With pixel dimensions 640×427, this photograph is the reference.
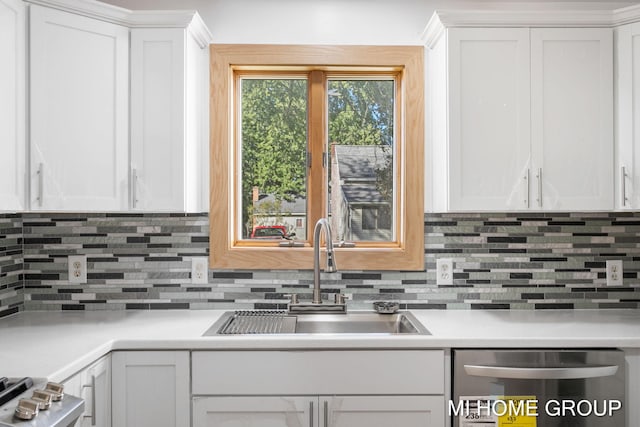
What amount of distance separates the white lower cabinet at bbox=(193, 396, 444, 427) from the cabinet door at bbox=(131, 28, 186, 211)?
0.82 metres

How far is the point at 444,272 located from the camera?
2436mm

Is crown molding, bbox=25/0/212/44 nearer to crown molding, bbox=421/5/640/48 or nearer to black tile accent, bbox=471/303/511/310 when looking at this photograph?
crown molding, bbox=421/5/640/48

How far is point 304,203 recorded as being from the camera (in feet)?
8.38

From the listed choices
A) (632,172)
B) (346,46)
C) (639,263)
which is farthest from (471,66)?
(639,263)

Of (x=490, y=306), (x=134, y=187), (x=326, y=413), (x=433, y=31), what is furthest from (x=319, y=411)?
(x=433, y=31)

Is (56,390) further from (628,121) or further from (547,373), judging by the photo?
(628,121)

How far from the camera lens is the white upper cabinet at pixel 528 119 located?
2.09 metres

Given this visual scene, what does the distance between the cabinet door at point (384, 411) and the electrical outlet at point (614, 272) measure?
46.5 inches

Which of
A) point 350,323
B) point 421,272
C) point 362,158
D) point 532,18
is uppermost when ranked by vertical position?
point 532,18

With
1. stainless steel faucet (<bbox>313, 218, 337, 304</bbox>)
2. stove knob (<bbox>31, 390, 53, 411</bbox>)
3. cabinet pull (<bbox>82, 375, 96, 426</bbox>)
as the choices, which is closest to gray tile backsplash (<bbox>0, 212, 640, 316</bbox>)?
stainless steel faucet (<bbox>313, 218, 337, 304</bbox>)

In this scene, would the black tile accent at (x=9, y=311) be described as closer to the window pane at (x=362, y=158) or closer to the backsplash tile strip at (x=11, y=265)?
the backsplash tile strip at (x=11, y=265)

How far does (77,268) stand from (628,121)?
2529mm

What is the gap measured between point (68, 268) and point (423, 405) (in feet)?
5.70

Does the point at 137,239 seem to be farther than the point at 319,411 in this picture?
Yes
